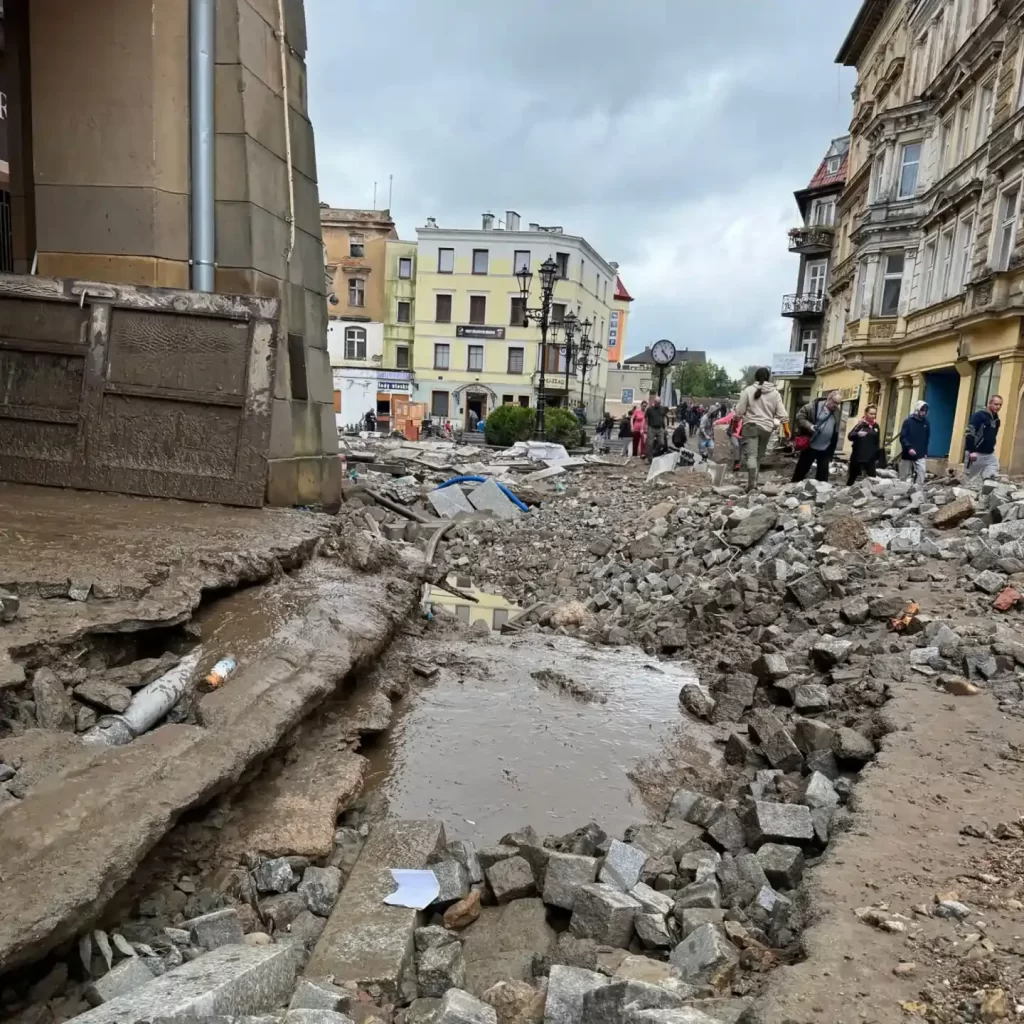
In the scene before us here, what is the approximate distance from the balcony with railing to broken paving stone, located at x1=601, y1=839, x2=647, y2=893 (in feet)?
135

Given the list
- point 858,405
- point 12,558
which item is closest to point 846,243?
point 858,405

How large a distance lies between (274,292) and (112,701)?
4.84m

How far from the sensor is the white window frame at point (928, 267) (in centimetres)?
2170

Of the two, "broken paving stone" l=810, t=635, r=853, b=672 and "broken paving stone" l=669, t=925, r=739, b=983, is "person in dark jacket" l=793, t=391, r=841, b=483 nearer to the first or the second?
"broken paving stone" l=810, t=635, r=853, b=672

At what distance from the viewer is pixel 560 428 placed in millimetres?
25312

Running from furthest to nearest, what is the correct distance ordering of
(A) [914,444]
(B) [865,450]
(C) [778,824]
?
1. (B) [865,450]
2. (A) [914,444]
3. (C) [778,824]

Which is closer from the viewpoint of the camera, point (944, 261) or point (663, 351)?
point (663, 351)

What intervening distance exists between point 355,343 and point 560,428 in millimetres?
25285

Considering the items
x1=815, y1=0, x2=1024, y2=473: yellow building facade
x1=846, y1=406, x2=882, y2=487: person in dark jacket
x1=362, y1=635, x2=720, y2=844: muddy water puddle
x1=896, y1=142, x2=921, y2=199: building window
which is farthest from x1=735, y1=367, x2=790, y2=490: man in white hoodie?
x1=896, y1=142, x2=921, y2=199: building window

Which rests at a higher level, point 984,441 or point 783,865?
point 984,441

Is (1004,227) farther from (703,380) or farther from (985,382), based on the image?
(703,380)

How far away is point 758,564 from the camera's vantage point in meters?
7.66

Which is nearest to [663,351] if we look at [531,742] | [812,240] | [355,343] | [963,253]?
[963,253]

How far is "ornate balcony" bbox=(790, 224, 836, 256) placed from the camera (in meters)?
38.0
